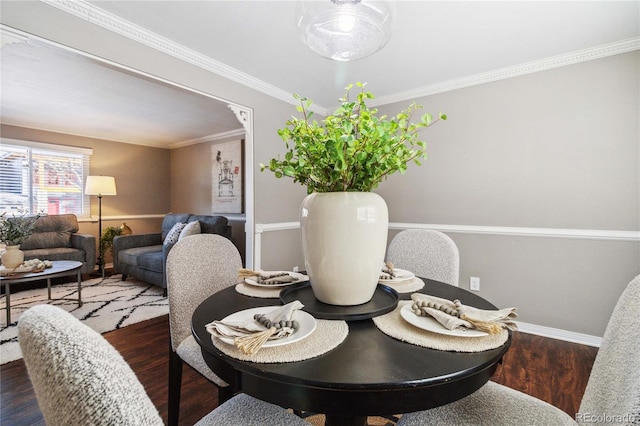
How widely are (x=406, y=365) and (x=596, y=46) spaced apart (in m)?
2.98

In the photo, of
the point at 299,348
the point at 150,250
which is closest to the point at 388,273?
the point at 299,348

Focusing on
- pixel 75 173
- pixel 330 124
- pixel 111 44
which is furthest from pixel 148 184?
pixel 330 124

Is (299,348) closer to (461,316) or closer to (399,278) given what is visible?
(461,316)

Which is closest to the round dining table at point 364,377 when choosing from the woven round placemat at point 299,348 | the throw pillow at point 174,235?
the woven round placemat at point 299,348

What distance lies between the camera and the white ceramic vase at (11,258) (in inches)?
108

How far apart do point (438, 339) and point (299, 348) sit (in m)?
0.35

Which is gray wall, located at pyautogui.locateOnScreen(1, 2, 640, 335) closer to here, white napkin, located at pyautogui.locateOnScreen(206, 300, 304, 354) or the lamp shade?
white napkin, located at pyautogui.locateOnScreen(206, 300, 304, 354)

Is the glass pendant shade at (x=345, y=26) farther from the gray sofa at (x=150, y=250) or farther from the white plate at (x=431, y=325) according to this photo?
the gray sofa at (x=150, y=250)

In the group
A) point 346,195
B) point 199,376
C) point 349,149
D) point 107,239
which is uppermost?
point 349,149

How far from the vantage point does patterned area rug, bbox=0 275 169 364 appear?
2646 mm

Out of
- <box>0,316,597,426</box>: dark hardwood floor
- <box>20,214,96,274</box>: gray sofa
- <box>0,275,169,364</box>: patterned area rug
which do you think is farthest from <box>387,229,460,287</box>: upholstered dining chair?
<box>20,214,96,274</box>: gray sofa

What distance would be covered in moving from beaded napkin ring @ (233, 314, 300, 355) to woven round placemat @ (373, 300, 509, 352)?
27cm

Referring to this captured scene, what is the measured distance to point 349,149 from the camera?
918mm

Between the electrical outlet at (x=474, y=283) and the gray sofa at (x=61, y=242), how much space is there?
4698mm
